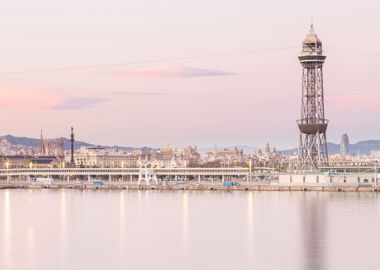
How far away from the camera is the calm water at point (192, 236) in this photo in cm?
2323

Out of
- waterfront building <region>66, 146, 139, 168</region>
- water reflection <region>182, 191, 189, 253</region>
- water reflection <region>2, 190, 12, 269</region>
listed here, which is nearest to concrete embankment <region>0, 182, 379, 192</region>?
water reflection <region>182, 191, 189, 253</region>

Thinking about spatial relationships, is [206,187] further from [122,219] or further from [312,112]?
[122,219]

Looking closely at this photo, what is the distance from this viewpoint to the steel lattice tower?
64.0m

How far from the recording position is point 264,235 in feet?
95.7

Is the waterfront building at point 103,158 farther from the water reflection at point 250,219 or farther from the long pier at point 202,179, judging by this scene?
the water reflection at point 250,219

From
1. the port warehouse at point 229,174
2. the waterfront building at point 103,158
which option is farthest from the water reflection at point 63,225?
the waterfront building at point 103,158

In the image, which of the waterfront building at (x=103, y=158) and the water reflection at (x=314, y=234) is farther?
the waterfront building at (x=103, y=158)

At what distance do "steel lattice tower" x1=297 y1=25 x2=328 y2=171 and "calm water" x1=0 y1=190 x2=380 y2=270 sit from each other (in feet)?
66.0

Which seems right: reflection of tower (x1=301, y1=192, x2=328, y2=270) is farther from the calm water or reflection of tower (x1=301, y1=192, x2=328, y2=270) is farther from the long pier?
the long pier

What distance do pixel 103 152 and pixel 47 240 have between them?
108m

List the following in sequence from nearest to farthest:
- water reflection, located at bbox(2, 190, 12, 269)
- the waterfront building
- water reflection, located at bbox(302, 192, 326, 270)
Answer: water reflection, located at bbox(302, 192, 326, 270), water reflection, located at bbox(2, 190, 12, 269), the waterfront building

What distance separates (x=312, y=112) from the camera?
6431cm

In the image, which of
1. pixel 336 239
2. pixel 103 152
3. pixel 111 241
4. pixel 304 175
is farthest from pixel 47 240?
pixel 103 152

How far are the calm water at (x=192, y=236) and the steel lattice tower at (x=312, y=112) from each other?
20115 mm
